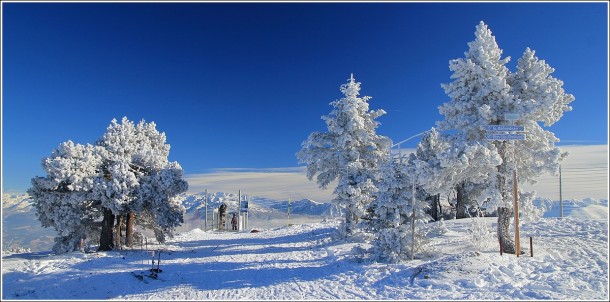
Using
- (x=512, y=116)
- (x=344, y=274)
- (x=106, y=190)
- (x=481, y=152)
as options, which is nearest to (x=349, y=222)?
(x=344, y=274)

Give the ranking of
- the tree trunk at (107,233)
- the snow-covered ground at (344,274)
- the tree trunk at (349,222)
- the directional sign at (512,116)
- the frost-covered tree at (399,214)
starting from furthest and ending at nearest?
1. the tree trunk at (349,222)
2. the tree trunk at (107,233)
3. the frost-covered tree at (399,214)
4. the directional sign at (512,116)
5. the snow-covered ground at (344,274)

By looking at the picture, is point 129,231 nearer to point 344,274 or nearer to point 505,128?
point 344,274

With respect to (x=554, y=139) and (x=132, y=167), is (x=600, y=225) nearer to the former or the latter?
(x=554, y=139)

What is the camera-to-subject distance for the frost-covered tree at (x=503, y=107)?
14.9 m

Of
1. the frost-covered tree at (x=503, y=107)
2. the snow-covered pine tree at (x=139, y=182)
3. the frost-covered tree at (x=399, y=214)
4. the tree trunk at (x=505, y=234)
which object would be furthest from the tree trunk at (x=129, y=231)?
the tree trunk at (x=505, y=234)

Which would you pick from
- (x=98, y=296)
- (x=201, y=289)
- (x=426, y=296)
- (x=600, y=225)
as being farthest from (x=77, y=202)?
(x=600, y=225)

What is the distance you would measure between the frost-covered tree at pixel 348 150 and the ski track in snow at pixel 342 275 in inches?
187

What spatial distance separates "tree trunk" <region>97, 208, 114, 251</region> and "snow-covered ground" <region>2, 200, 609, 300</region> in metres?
1.88

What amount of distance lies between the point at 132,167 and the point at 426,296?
62.4 feet

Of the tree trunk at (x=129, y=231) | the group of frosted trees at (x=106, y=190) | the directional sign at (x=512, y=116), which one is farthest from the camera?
the tree trunk at (x=129, y=231)

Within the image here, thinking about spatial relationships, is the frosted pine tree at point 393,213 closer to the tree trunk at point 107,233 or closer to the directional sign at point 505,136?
the directional sign at point 505,136

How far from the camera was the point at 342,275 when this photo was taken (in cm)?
1420

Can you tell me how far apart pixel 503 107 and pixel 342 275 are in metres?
9.38

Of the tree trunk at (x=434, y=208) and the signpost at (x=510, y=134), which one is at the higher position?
the signpost at (x=510, y=134)
